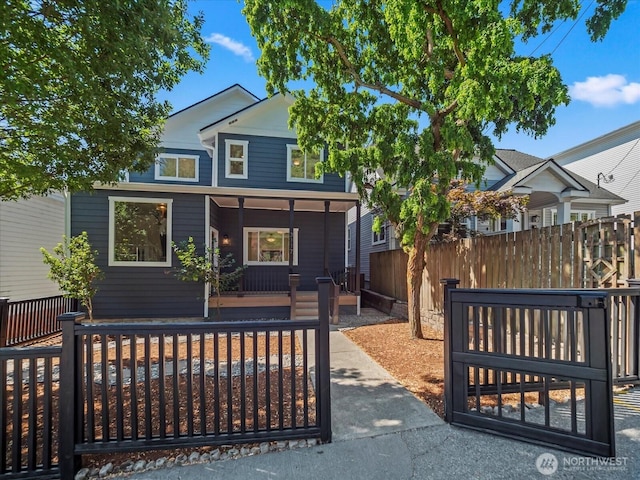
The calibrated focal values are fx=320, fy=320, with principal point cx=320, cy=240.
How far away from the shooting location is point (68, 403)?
2297 mm

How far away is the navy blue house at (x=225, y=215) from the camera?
26.9 ft

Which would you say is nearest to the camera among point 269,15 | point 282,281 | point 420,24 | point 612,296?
point 612,296

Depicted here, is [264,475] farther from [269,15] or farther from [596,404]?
[269,15]

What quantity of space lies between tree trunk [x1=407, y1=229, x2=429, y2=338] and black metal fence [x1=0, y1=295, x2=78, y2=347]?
663 cm

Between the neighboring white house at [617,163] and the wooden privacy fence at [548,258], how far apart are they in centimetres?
1095

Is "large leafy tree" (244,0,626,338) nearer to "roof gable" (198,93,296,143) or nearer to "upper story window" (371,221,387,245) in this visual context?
"roof gable" (198,93,296,143)

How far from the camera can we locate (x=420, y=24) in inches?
193

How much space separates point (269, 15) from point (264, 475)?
267 inches

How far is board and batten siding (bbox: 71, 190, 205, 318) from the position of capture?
26.5 ft

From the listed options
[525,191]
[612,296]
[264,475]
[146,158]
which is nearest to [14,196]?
[146,158]

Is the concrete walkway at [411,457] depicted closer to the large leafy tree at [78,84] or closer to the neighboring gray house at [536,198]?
the large leafy tree at [78,84]

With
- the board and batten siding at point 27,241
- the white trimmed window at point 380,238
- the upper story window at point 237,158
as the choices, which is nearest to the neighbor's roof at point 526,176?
the white trimmed window at point 380,238

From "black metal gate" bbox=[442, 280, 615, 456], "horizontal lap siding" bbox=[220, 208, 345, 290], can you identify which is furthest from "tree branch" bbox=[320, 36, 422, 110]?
"horizontal lap siding" bbox=[220, 208, 345, 290]

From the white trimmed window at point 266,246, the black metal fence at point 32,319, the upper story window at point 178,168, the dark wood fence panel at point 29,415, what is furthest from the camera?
the upper story window at point 178,168
